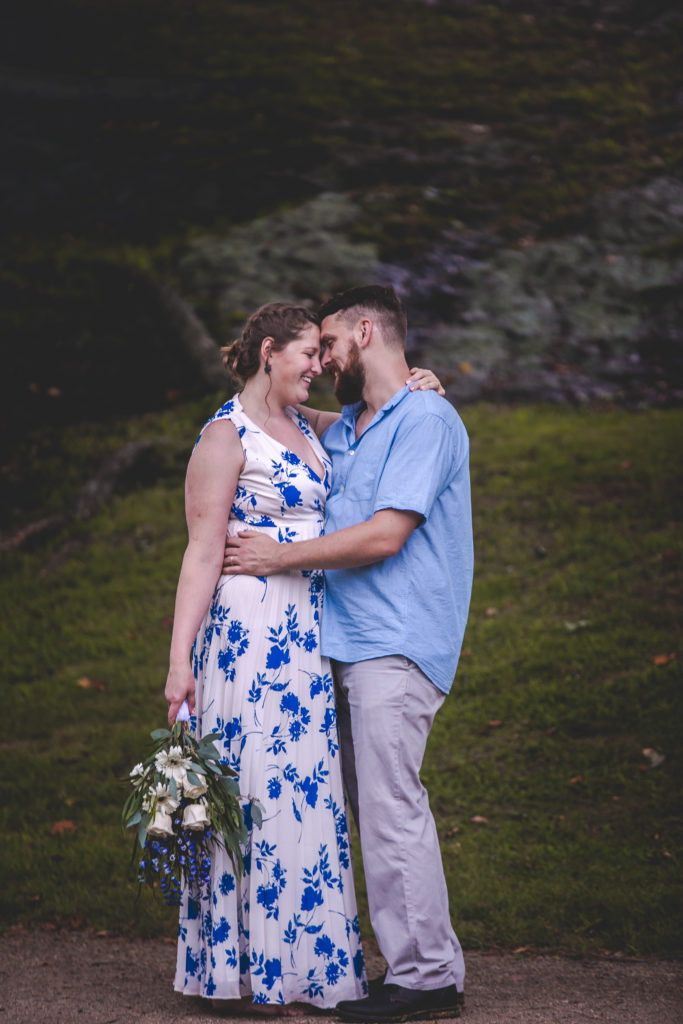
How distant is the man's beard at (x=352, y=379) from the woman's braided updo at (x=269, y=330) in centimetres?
22

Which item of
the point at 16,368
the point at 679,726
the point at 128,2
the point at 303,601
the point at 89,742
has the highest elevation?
the point at 128,2

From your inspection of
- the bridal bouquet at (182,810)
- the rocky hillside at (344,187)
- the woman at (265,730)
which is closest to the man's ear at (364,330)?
the woman at (265,730)

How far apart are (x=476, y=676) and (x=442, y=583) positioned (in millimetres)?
3239

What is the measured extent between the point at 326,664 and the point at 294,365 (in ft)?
3.79

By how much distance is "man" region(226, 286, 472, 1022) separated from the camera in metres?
3.41

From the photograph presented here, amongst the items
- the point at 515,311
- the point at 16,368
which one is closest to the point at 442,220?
the point at 515,311

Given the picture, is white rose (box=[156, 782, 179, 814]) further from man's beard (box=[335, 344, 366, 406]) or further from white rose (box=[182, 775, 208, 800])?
man's beard (box=[335, 344, 366, 406])

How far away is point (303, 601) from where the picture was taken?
372 centimetres

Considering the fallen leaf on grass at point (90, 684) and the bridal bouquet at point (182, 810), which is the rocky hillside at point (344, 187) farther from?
the bridal bouquet at point (182, 810)

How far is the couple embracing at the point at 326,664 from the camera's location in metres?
3.46

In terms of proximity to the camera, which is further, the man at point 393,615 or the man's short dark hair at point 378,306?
the man's short dark hair at point 378,306

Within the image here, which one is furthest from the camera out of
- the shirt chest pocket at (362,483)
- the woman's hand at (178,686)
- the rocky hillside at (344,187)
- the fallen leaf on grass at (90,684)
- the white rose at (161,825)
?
the rocky hillside at (344,187)

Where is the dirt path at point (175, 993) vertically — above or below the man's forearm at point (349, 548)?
below

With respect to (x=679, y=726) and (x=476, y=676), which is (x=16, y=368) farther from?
(x=679, y=726)
